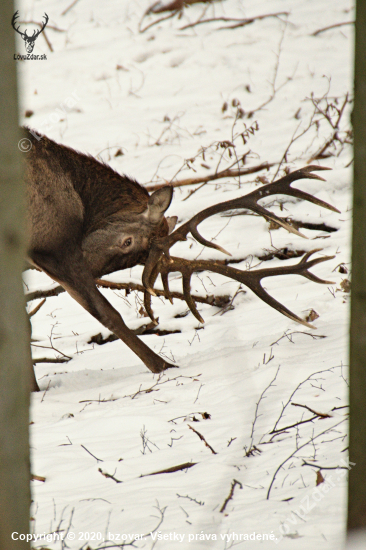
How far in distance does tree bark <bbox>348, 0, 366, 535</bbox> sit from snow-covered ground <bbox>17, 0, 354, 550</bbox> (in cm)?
→ 29

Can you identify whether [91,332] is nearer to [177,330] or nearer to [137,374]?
[177,330]

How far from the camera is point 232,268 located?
4.42m

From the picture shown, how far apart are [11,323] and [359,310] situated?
940mm

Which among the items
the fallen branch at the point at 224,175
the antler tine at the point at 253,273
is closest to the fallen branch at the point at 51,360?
the antler tine at the point at 253,273

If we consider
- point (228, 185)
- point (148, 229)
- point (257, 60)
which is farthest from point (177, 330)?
point (257, 60)

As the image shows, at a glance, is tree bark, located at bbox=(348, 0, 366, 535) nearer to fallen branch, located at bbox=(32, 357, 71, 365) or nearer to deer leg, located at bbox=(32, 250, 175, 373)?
deer leg, located at bbox=(32, 250, 175, 373)

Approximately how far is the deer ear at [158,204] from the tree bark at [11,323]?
10.2 ft

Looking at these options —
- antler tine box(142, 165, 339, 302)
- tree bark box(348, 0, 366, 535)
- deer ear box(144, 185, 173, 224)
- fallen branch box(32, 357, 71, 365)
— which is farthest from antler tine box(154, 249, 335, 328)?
tree bark box(348, 0, 366, 535)

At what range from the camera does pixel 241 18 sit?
47.6 feet

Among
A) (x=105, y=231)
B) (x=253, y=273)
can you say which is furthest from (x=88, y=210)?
(x=253, y=273)

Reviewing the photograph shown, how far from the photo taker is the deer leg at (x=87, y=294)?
4387 mm

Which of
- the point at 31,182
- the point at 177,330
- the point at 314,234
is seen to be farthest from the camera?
the point at 314,234

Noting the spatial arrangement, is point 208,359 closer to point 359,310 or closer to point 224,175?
point 359,310

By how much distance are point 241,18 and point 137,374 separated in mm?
12537
